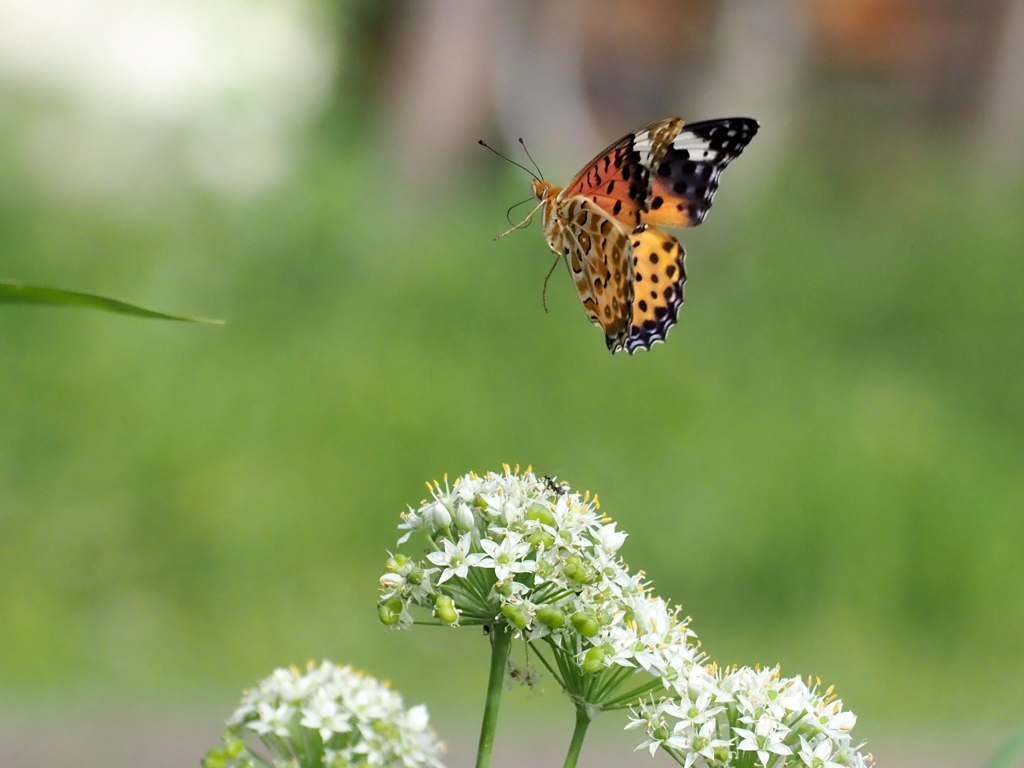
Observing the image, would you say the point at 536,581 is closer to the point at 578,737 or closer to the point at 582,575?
the point at 582,575

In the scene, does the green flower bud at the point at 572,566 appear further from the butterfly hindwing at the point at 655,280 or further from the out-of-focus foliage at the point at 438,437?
the out-of-focus foliage at the point at 438,437

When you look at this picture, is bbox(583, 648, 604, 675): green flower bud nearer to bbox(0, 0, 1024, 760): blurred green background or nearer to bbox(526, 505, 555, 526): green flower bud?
bbox(526, 505, 555, 526): green flower bud

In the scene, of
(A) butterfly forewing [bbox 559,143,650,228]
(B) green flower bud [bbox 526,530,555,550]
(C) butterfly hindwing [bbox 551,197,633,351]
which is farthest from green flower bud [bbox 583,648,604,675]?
(A) butterfly forewing [bbox 559,143,650,228]

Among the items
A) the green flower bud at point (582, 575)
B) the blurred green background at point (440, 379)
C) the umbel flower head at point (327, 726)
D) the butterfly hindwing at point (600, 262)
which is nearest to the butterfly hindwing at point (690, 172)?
the butterfly hindwing at point (600, 262)

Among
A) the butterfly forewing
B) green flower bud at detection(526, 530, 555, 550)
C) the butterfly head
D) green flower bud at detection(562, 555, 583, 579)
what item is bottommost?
green flower bud at detection(562, 555, 583, 579)

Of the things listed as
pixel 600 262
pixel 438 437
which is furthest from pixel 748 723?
pixel 438 437

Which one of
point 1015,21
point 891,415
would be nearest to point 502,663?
point 891,415
